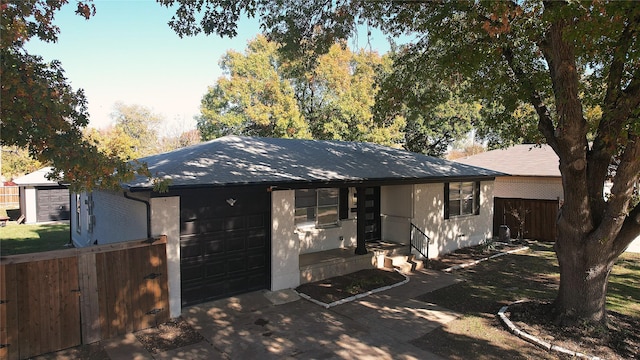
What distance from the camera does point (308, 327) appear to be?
741 centimetres

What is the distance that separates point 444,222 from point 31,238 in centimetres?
1676

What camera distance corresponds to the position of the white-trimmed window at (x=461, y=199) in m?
13.8

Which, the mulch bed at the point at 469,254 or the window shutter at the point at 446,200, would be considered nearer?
the mulch bed at the point at 469,254

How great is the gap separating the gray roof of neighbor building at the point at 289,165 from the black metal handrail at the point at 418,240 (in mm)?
1721

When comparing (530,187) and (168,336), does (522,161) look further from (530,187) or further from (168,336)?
(168,336)

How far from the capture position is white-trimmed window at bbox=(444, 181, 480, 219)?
45.3ft

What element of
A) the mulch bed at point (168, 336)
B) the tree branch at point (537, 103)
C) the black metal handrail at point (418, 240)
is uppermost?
the tree branch at point (537, 103)

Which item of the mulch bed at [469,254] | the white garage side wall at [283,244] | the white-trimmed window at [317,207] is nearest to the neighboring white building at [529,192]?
the mulch bed at [469,254]

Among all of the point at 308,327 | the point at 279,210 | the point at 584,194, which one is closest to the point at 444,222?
the point at 584,194

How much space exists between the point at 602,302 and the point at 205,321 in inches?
298

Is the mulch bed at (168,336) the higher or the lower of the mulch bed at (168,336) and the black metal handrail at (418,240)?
the lower

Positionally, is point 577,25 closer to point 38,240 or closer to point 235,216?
point 235,216

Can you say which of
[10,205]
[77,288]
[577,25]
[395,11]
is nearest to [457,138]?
[395,11]

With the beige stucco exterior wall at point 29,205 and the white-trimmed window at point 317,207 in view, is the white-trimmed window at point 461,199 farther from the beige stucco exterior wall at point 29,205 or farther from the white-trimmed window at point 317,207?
the beige stucco exterior wall at point 29,205
